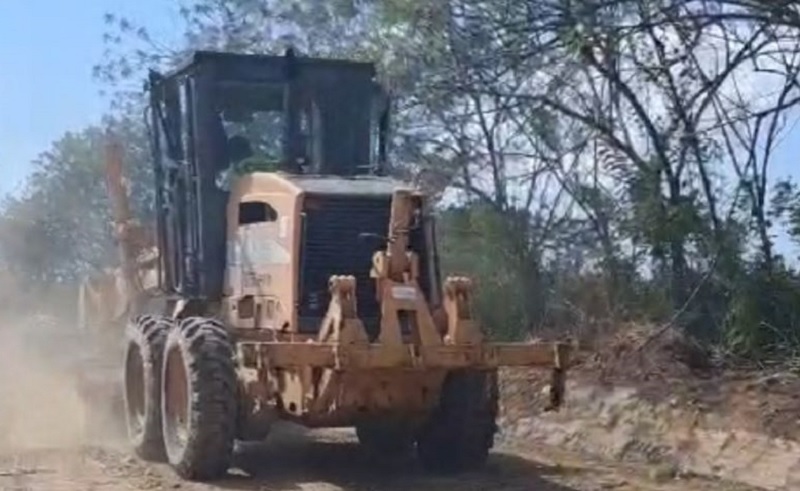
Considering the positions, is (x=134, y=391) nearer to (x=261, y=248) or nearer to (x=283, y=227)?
(x=261, y=248)

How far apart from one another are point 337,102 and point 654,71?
9.07 feet

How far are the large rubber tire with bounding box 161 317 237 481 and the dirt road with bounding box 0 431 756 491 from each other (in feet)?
0.55

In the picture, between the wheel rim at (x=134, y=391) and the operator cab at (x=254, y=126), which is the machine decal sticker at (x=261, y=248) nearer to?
the operator cab at (x=254, y=126)

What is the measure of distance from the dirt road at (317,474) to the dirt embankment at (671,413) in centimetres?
50

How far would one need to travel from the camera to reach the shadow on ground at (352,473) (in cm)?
1157

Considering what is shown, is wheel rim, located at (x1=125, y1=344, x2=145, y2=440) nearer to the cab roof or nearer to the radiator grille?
the cab roof

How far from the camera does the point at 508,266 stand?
767 inches

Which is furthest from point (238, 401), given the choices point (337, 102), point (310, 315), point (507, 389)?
point (507, 389)

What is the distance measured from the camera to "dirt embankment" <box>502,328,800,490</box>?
12.6 m

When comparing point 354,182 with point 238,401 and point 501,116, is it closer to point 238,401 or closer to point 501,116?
point 238,401

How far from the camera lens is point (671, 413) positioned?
1387 centimetres

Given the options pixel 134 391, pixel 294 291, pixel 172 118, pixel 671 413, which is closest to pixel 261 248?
pixel 294 291

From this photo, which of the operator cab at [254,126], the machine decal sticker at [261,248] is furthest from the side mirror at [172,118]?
the machine decal sticker at [261,248]

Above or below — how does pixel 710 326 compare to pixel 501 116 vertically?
below
